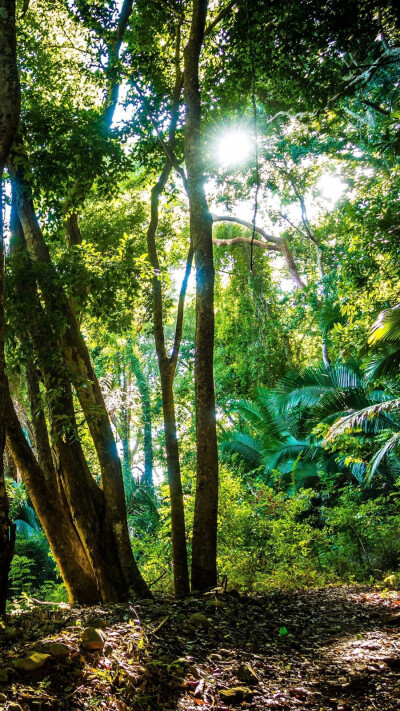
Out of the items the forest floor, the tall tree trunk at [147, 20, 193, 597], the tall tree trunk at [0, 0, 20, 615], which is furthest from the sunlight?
the forest floor

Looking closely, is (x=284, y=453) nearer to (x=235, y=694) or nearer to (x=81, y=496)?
(x=81, y=496)

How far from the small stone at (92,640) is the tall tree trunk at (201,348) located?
2165mm

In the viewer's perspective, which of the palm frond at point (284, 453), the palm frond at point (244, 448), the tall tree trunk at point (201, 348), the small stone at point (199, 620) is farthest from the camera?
the palm frond at point (244, 448)

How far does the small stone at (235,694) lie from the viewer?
2.44 meters

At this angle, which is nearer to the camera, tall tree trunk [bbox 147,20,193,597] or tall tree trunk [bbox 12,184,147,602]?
tall tree trunk [bbox 12,184,147,602]

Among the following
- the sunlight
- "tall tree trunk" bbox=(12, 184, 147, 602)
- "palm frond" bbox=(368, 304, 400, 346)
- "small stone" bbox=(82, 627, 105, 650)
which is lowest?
"small stone" bbox=(82, 627, 105, 650)

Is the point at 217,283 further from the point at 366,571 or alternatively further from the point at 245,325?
the point at 366,571

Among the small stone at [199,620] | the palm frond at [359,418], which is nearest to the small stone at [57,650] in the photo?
the small stone at [199,620]

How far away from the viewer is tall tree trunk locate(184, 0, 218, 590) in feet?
15.4

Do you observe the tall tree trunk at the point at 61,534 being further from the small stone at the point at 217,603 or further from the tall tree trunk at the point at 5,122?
→ the tall tree trunk at the point at 5,122

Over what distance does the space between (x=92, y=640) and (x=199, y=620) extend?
1301 millimetres

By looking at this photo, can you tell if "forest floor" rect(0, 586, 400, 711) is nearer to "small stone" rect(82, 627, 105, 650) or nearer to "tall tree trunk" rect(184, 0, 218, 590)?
"small stone" rect(82, 627, 105, 650)

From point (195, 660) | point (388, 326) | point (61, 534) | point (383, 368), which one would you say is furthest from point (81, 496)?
point (383, 368)

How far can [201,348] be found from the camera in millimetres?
4965
